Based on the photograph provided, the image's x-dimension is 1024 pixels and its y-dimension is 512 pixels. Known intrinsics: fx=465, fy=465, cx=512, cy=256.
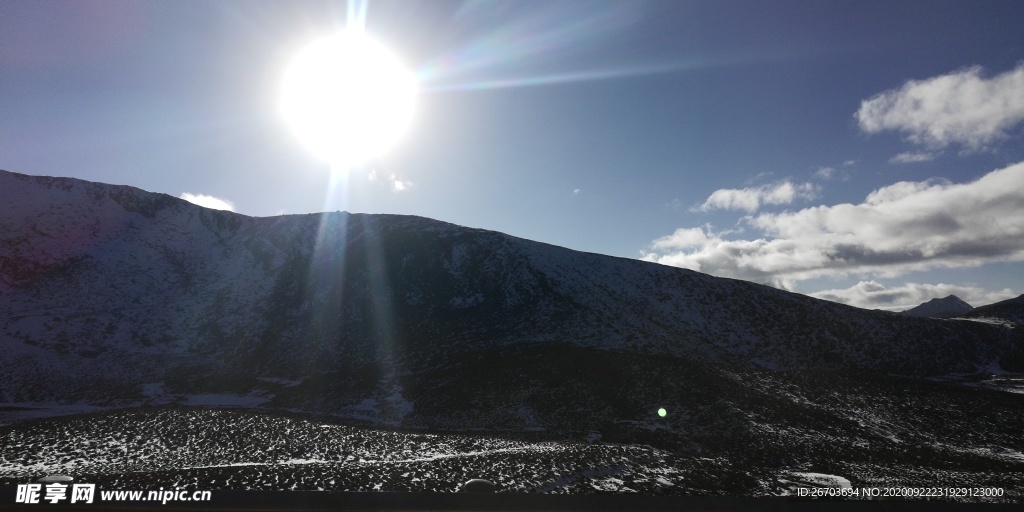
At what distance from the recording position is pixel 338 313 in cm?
6769

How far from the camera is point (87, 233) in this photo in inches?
2911

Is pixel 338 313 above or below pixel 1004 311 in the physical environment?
below

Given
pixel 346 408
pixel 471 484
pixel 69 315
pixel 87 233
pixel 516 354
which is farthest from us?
pixel 87 233

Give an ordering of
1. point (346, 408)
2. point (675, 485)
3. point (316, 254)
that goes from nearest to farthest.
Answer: point (675, 485) < point (346, 408) < point (316, 254)

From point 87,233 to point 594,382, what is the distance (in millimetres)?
82660

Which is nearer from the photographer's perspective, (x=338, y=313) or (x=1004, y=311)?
(x=338, y=313)

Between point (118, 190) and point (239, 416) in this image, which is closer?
point (239, 416)

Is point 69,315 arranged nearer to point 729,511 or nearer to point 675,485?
point 675,485

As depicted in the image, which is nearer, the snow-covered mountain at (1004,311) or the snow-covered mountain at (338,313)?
the snow-covered mountain at (338,313)

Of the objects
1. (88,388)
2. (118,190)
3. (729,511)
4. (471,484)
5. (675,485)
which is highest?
(118,190)

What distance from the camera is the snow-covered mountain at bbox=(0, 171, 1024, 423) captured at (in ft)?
168

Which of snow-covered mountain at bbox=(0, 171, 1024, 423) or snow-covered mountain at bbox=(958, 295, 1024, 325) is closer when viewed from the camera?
snow-covered mountain at bbox=(0, 171, 1024, 423)

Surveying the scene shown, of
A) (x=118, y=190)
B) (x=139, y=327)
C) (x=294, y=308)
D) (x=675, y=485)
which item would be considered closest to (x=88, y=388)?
(x=139, y=327)

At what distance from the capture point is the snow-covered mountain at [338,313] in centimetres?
5134
